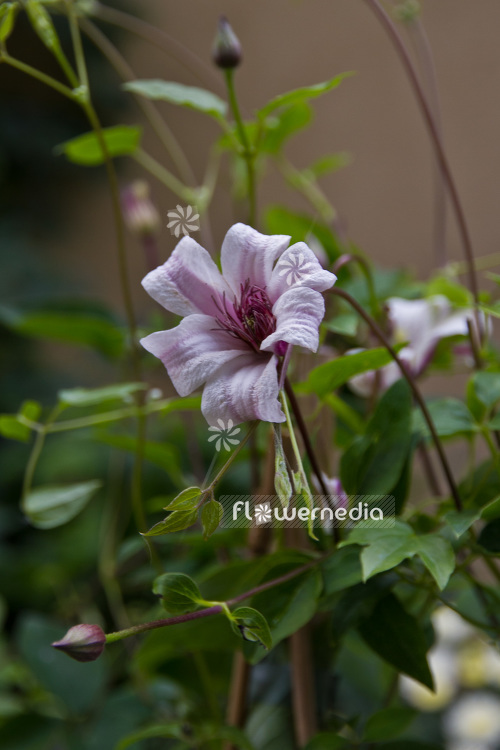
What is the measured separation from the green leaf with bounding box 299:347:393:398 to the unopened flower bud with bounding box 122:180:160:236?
0.63ft

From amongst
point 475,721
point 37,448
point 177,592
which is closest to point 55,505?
point 37,448

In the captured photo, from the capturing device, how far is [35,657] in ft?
1.34

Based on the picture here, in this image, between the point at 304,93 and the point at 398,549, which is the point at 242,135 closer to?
the point at 304,93

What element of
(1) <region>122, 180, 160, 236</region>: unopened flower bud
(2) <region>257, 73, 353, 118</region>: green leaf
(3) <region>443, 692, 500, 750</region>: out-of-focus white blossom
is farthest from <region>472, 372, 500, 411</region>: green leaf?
(3) <region>443, 692, 500, 750</region>: out-of-focus white blossom

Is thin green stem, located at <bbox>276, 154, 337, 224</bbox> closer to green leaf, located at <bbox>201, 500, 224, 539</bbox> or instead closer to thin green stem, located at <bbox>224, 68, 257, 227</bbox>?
thin green stem, located at <bbox>224, 68, 257, 227</bbox>

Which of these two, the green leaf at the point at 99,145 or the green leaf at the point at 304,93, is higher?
the green leaf at the point at 99,145

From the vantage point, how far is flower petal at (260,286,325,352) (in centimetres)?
17

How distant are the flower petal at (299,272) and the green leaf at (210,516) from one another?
0.06 m

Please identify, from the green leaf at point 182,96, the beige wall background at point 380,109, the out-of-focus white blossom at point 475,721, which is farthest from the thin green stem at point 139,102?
the beige wall background at point 380,109

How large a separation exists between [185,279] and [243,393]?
37mm

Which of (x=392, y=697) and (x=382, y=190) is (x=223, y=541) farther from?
(x=382, y=190)

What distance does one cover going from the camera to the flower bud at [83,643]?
18cm

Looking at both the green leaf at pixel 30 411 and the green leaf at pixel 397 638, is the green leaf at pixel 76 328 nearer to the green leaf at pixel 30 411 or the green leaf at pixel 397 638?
the green leaf at pixel 30 411

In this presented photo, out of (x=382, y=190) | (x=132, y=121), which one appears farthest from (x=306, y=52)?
(x=132, y=121)
